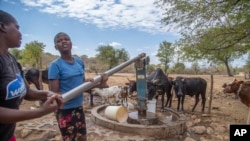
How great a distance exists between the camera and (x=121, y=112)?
237 inches

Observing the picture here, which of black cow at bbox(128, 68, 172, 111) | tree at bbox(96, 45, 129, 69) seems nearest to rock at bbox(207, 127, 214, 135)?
black cow at bbox(128, 68, 172, 111)

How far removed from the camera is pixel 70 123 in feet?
9.25

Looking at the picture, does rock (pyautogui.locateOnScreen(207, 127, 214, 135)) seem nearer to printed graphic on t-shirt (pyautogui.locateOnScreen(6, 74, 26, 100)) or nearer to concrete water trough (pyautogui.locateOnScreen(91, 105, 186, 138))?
concrete water trough (pyautogui.locateOnScreen(91, 105, 186, 138))

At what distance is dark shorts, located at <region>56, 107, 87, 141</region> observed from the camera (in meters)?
2.80

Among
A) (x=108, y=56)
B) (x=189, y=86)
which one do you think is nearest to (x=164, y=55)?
(x=108, y=56)

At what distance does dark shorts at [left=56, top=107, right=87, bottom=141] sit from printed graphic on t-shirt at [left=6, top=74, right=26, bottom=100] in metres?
1.06

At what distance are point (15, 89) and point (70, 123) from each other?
1250 millimetres

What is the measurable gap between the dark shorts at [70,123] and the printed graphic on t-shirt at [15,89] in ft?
3.48

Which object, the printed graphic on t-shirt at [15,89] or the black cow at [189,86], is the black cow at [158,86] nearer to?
the black cow at [189,86]

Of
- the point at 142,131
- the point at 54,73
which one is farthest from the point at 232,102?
the point at 54,73

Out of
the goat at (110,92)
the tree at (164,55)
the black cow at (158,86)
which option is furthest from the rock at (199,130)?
the tree at (164,55)

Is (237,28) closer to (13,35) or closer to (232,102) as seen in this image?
(232,102)

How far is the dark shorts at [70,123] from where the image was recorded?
2.80 m

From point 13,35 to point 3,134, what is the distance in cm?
71
